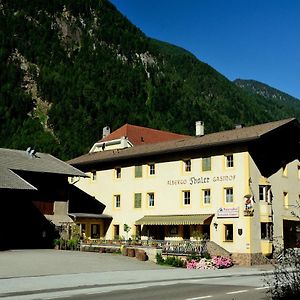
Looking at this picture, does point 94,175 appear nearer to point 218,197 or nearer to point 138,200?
point 138,200

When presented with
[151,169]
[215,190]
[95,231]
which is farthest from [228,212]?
[95,231]

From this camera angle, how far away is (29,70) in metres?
138

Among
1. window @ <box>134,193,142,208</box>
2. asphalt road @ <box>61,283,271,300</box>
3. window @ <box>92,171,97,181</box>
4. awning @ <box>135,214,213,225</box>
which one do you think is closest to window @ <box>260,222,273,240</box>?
awning @ <box>135,214,213,225</box>

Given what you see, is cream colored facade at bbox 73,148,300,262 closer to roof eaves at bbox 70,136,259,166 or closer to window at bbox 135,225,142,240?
window at bbox 135,225,142,240

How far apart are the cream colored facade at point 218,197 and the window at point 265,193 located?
0.08 meters

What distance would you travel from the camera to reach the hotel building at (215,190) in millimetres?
38625

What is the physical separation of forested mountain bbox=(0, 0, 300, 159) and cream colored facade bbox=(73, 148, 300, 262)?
6321cm

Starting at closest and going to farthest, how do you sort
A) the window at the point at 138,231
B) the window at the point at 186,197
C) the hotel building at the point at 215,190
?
1. the hotel building at the point at 215,190
2. the window at the point at 186,197
3. the window at the point at 138,231

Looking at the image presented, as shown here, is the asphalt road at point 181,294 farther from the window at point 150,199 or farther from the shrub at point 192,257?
the window at point 150,199

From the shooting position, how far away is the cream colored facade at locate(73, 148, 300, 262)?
38500mm

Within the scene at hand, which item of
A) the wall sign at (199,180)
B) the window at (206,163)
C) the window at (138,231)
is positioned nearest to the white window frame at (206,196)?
the wall sign at (199,180)

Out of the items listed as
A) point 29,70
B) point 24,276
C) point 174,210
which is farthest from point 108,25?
point 24,276

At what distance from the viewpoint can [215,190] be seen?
40438 mm

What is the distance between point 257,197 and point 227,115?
4864 inches
